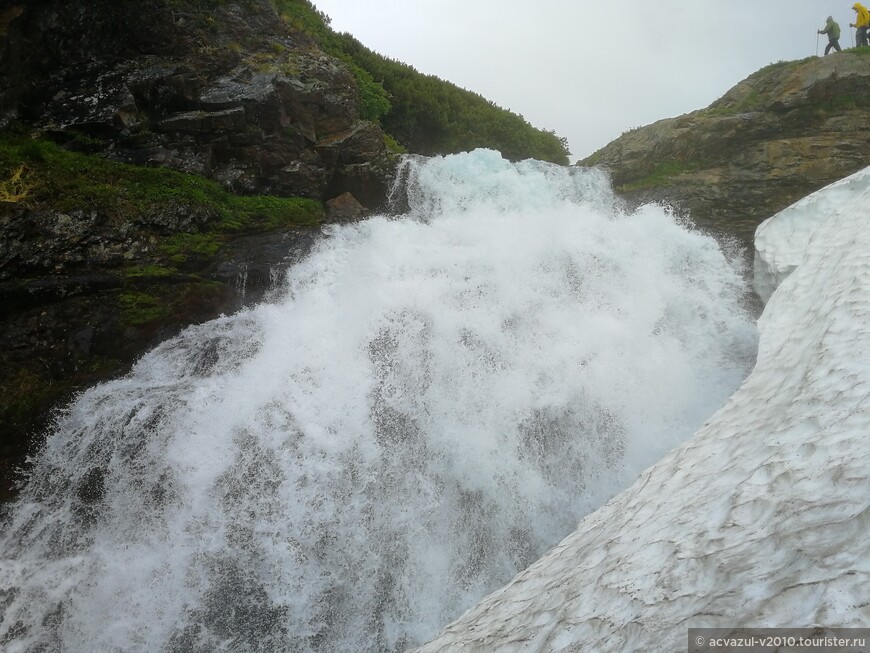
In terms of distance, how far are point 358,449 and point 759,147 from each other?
14.0 metres

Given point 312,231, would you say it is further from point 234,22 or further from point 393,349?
point 234,22

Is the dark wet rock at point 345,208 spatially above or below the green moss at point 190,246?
above

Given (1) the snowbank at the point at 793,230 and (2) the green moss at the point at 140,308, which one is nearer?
(2) the green moss at the point at 140,308

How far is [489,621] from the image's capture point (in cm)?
359

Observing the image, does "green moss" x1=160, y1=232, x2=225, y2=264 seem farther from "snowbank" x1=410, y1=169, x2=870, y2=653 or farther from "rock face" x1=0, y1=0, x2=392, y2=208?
"snowbank" x1=410, y1=169, x2=870, y2=653

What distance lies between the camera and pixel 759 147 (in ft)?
44.5

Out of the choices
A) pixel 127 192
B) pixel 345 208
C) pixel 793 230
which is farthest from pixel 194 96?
pixel 793 230

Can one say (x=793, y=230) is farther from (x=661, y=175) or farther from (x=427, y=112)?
(x=427, y=112)

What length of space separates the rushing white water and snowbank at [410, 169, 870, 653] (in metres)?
2.16

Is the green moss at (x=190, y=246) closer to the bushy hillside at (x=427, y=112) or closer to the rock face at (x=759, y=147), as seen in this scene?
the bushy hillside at (x=427, y=112)

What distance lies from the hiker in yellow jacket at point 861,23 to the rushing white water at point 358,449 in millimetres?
12379

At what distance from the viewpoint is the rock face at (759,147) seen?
495 inches

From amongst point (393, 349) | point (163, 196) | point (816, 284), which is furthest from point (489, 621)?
point (163, 196)

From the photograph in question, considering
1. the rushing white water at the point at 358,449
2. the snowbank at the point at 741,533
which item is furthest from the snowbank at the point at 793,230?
the snowbank at the point at 741,533
